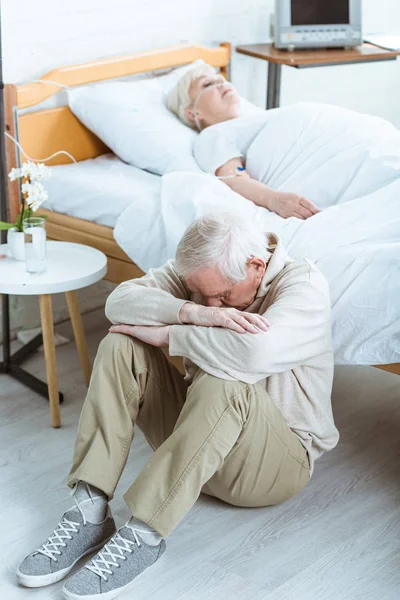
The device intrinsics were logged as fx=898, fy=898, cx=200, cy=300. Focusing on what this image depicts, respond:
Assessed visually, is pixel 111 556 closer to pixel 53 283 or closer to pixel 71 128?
pixel 53 283

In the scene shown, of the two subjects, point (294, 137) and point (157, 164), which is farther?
point (157, 164)

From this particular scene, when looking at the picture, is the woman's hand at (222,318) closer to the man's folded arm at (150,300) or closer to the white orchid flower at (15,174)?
the man's folded arm at (150,300)

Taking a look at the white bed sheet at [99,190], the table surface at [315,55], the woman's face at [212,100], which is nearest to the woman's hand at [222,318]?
the white bed sheet at [99,190]

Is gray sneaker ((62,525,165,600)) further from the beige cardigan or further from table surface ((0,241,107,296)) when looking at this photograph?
table surface ((0,241,107,296))

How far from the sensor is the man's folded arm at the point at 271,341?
66.5 inches

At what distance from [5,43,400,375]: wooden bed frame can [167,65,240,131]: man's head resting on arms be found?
25 cm

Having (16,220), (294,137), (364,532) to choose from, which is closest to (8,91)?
(16,220)

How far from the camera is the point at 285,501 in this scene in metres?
2.01

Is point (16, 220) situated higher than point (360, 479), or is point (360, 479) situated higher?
point (16, 220)

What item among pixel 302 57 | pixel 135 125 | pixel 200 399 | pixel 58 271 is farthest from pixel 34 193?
pixel 302 57

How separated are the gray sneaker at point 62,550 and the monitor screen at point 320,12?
222 cm

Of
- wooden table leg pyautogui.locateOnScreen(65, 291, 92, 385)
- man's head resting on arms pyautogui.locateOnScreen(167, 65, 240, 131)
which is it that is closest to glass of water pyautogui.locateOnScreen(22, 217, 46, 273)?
wooden table leg pyautogui.locateOnScreen(65, 291, 92, 385)

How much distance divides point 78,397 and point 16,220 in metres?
0.53

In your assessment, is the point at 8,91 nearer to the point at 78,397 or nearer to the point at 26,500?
the point at 78,397
